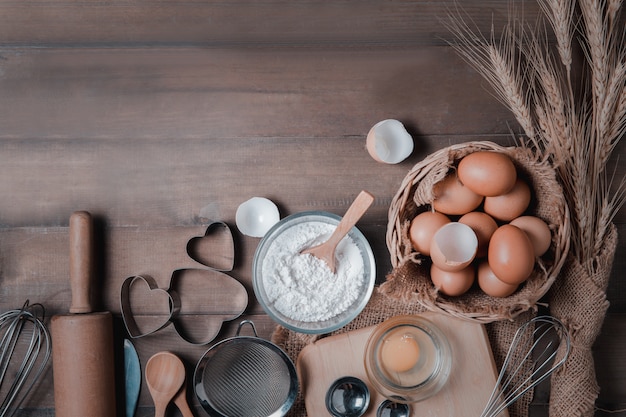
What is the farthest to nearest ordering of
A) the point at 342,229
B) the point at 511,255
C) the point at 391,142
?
1. the point at 391,142
2. the point at 342,229
3. the point at 511,255

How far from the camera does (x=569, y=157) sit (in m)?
1.08

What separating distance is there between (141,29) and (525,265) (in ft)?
2.88

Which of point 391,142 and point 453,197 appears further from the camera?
point 391,142

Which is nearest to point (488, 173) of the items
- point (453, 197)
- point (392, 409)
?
point (453, 197)

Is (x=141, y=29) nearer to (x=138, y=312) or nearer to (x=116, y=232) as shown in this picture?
(x=116, y=232)

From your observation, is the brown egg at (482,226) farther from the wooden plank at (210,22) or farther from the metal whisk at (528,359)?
the wooden plank at (210,22)

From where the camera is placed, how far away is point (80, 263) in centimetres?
109

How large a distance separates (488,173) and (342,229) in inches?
11.0

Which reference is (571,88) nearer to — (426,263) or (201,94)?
(426,263)

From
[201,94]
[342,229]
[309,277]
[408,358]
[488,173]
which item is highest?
[201,94]

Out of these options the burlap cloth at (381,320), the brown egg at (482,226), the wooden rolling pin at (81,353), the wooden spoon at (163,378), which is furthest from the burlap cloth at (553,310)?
the wooden rolling pin at (81,353)

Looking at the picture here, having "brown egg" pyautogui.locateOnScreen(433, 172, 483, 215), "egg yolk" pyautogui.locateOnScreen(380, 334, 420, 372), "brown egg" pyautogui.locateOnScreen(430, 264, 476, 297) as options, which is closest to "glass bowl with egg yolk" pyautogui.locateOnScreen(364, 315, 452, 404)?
"egg yolk" pyautogui.locateOnScreen(380, 334, 420, 372)

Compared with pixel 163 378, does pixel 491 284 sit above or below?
above

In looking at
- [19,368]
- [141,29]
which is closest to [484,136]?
[141,29]
